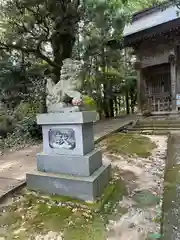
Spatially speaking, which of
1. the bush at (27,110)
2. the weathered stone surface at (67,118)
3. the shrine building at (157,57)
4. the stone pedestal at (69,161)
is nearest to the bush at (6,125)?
the bush at (27,110)

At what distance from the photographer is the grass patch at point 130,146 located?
5.02 m

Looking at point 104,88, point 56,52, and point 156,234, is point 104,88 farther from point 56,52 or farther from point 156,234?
point 156,234

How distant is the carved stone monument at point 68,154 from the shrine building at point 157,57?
7.33 meters

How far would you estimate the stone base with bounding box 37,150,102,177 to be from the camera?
2.87 m

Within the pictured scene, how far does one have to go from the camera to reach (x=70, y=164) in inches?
116

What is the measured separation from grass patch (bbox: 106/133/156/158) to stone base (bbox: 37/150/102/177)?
1.97 m

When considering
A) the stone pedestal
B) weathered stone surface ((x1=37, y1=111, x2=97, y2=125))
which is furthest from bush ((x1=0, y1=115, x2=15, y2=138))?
weathered stone surface ((x1=37, y1=111, x2=97, y2=125))

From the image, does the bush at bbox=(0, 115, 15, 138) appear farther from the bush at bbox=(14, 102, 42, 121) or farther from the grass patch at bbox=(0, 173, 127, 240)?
the grass patch at bbox=(0, 173, 127, 240)

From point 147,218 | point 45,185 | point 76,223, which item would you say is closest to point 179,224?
point 147,218

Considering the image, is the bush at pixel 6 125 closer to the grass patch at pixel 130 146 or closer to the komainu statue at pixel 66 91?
the grass patch at pixel 130 146

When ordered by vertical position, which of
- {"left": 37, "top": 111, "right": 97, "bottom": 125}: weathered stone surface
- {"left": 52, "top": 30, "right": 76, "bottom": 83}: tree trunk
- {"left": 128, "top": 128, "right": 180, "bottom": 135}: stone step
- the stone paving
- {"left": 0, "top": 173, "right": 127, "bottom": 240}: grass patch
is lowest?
{"left": 0, "top": 173, "right": 127, "bottom": 240}: grass patch

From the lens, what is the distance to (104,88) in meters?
12.3

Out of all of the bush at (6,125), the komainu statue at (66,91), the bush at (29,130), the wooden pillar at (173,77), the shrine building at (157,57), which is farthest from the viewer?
the wooden pillar at (173,77)

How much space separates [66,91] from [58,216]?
155 cm
